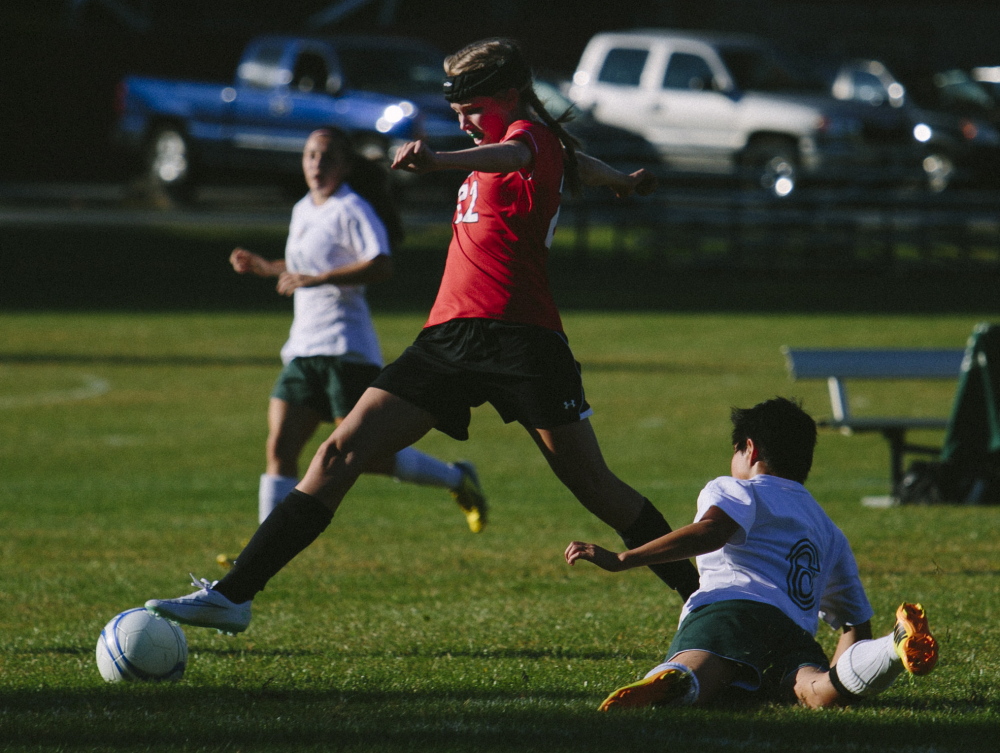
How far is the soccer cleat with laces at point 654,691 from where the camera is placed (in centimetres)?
420

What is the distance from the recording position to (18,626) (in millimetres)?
5875

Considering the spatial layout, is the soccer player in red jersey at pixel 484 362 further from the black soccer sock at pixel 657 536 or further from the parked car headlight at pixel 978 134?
the parked car headlight at pixel 978 134

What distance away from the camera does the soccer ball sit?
15.7 feet

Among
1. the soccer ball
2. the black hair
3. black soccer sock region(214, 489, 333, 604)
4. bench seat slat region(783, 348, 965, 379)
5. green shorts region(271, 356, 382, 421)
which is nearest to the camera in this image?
the black hair

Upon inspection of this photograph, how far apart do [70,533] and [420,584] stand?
7.99 ft

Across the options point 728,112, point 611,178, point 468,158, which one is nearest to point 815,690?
point 468,158

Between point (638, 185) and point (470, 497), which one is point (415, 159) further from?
point (470, 497)

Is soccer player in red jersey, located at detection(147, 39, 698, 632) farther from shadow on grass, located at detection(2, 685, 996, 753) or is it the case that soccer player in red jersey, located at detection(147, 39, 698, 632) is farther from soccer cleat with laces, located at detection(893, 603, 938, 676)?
soccer cleat with laces, located at detection(893, 603, 938, 676)

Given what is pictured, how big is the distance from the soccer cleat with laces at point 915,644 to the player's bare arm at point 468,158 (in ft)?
5.84

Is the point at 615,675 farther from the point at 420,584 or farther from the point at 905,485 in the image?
the point at 905,485

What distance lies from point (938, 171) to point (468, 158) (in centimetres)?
2293

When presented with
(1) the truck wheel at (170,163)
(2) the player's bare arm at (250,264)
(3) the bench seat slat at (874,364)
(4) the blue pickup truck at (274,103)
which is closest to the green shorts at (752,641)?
(2) the player's bare arm at (250,264)

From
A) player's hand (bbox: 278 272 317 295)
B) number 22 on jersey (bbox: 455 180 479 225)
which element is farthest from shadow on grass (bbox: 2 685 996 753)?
player's hand (bbox: 278 272 317 295)

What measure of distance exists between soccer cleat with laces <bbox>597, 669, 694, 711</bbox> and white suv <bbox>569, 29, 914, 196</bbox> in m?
19.2
